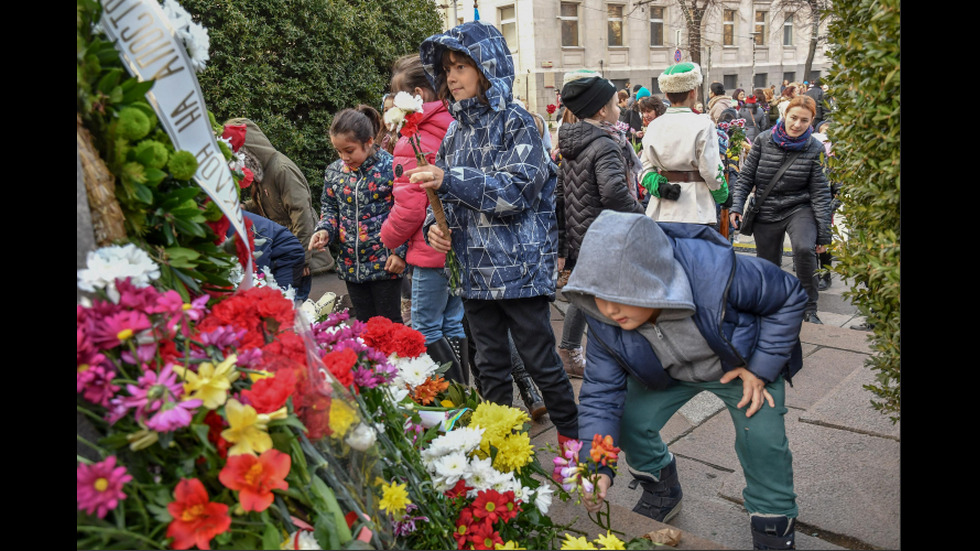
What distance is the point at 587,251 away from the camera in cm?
226

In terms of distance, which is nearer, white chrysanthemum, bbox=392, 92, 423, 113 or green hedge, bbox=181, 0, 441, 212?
white chrysanthemum, bbox=392, 92, 423, 113

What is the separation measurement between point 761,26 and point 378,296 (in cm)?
3962

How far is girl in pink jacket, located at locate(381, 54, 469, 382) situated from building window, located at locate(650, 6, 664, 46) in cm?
3328

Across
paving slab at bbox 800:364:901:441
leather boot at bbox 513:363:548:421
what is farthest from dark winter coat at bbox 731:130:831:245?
leather boot at bbox 513:363:548:421

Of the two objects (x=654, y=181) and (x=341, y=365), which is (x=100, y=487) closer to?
(x=341, y=365)

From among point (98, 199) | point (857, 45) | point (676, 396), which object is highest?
point (857, 45)

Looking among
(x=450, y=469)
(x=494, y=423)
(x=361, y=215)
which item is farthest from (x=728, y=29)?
(x=450, y=469)

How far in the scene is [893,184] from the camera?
2203 mm

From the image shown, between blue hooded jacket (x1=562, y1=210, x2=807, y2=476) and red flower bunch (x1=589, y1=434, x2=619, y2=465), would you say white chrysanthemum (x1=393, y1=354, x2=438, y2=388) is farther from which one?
red flower bunch (x1=589, y1=434, x2=619, y2=465)

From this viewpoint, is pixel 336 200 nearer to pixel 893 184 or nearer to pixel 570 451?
pixel 570 451

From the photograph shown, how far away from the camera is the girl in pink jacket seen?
142 inches

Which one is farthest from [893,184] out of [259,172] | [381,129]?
[259,172]

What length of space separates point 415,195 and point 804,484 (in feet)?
7.12

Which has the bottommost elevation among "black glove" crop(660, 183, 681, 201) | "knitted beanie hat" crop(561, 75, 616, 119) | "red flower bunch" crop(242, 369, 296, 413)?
"black glove" crop(660, 183, 681, 201)
